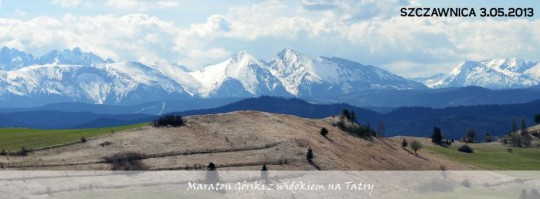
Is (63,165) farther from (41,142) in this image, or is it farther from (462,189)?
(462,189)

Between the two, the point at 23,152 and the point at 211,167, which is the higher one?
the point at 23,152

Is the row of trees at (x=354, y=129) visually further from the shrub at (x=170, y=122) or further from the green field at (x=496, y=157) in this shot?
the shrub at (x=170, y=122)

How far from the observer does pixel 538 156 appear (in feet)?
479

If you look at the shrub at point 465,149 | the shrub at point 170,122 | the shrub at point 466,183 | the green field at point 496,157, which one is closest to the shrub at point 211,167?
the shrub at point 170,122

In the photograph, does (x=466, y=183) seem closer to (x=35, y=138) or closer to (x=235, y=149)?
(x=235, y=149)

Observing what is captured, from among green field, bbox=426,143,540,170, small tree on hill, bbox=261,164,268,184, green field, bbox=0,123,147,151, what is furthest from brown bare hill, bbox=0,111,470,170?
green field, bbox=426,143,540,170

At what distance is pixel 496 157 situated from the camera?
142875mm

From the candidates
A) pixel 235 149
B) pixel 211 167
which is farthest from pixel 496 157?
pixel 211 167

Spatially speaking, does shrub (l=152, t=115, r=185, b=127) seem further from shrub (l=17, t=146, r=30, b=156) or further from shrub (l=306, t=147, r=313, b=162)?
shrub (l=306, t=147, r=313, b=162)

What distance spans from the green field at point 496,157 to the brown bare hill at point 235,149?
47.7ft

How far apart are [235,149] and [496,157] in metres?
73.1

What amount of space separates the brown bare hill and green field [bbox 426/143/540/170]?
14535mm

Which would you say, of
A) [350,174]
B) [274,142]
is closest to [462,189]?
[350,174]

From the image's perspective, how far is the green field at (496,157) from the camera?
128 metres
